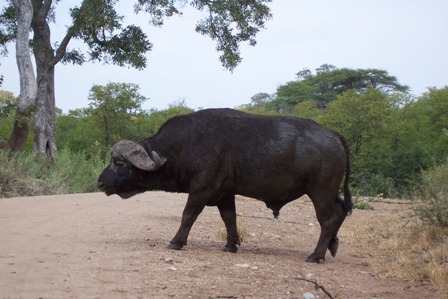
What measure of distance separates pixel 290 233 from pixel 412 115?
36973mm

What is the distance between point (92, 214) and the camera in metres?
11.7

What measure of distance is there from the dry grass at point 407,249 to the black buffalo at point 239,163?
92cm

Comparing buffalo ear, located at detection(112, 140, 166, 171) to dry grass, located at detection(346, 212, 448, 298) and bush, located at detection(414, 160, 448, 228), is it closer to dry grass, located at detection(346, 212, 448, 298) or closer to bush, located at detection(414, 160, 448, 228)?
dry grass, located at detection(346, 212, 448, 298)

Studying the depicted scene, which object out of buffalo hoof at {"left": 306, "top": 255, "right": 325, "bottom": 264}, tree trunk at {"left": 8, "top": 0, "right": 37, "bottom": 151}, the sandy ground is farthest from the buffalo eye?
tree trunk at {"left": 8, "top": 0, "right": 37, "bottom": 151}

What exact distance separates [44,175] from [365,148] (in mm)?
23809

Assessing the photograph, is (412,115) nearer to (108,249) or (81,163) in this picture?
(81,163)

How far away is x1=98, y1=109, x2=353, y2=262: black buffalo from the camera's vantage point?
8820 mm

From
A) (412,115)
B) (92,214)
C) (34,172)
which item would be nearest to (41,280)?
(92,214)

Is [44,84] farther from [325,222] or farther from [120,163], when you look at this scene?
[325,222]

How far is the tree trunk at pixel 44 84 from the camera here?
77.3ft

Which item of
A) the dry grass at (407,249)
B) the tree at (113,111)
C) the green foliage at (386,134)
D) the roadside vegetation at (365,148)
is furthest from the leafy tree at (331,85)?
the dry grass at (407,249)

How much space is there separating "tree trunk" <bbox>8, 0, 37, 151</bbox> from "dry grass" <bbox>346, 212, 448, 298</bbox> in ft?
34.8

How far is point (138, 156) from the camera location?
9.06 m

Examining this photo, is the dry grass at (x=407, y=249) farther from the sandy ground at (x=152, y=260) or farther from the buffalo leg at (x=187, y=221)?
the buffalo leg at (x=187, y=221)
